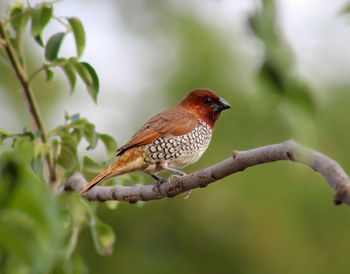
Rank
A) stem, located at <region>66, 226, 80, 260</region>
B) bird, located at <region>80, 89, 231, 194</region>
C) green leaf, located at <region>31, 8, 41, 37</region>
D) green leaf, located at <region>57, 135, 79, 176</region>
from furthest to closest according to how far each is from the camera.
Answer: bird, located at <region>80, 89, 231, 194</region> → green leaf, located at <region>57, 135, 79, 176</region> → stem, located at <region>66, 226, 80, 260</region> → green leaf, located at <region>31, 8, 41, 37</region>

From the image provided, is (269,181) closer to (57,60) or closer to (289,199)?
(289,199)

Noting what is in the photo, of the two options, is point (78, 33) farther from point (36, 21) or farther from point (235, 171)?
point (235, 171)

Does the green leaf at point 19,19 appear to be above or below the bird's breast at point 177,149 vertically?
above

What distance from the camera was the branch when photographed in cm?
129

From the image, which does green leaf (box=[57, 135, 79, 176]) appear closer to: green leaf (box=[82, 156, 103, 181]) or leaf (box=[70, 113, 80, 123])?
leaf (box=[70, 113, 80, 123])

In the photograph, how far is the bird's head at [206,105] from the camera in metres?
4.73

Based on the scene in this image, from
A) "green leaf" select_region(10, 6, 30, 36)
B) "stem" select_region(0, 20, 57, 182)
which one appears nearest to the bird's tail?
"stem" select_region(0, 20, 57, 182)

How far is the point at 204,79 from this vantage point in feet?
36.1

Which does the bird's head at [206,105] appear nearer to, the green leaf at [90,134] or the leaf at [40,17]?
the green leaf at [90,134]

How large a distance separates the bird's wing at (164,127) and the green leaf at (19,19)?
1.51 meters

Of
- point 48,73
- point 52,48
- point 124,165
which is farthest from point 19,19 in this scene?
point 124,165

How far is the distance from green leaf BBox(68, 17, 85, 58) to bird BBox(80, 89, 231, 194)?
3.53 feet

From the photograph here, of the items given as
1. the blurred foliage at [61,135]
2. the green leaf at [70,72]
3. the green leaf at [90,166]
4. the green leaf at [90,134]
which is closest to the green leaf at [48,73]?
the blurred foliage at [61,135]

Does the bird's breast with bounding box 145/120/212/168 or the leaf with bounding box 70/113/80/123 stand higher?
the leaf with bounding box 70/113/80/123
